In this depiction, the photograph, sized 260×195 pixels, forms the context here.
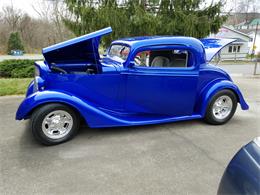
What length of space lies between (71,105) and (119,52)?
1575 mm

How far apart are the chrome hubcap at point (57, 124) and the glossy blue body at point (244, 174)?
2.51m

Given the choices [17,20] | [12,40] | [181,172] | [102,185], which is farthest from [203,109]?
[17,20]

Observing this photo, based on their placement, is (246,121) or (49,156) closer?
(49,156)

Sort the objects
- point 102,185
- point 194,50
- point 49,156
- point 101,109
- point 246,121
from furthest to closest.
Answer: point 246,121 < point 194,50 < point 101,109 < point 49,156 < point 102,185

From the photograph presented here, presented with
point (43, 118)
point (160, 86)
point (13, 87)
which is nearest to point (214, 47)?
point (160, 86)

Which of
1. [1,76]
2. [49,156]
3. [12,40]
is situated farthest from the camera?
[12,40]

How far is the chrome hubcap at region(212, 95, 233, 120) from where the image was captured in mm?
4230

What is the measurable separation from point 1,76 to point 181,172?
30.2 feet

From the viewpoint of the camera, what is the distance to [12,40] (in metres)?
29.9

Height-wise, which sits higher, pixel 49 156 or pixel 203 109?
pixel 203 109

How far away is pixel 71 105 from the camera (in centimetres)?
328

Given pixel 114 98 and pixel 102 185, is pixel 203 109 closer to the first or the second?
pixel 114 98

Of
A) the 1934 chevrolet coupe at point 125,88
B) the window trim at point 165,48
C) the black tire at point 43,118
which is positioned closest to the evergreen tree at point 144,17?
the 1934 chevrolet coupe at point 125,88

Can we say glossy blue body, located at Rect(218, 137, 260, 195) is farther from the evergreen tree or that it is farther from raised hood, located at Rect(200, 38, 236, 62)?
the evergreen tree
